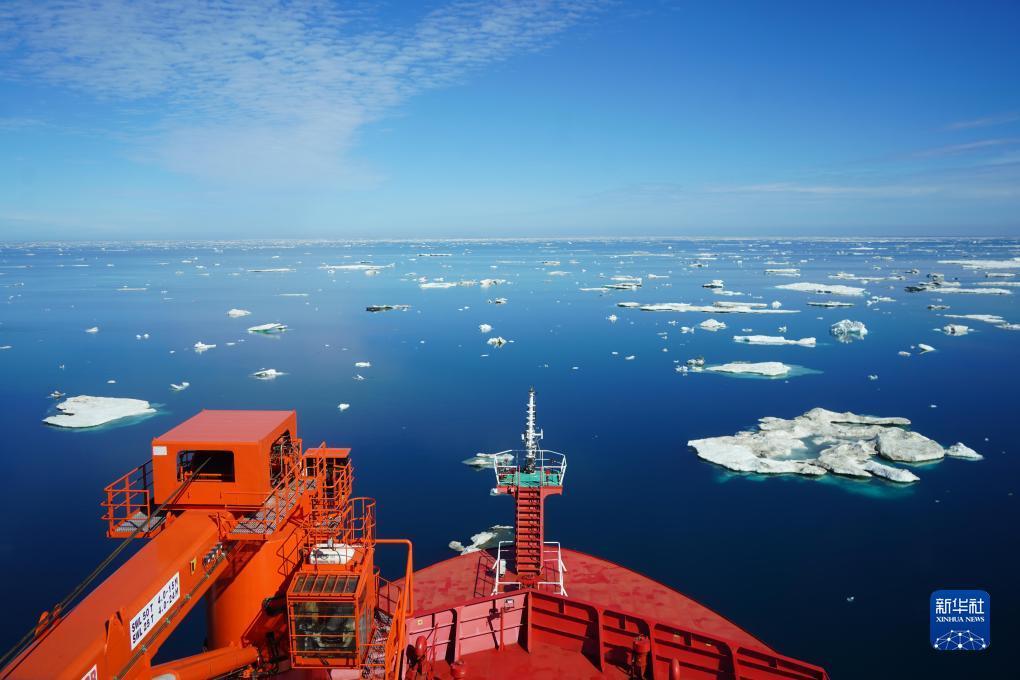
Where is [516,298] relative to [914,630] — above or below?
above

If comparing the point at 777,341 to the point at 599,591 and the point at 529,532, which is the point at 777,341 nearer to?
the point at 599,591

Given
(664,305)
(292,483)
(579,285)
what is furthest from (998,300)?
(292,483)

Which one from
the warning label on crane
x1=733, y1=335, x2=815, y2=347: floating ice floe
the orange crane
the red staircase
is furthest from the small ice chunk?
the warning label on crane

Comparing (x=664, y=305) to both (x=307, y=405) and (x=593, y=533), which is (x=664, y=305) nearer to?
(x=307, y=405)

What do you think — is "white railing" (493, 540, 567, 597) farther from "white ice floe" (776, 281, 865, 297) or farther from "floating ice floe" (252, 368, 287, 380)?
"white ice floe" (776, 281, 865, 297)

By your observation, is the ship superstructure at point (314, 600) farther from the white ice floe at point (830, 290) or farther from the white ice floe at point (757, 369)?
the white ice floe at point (830, 290)

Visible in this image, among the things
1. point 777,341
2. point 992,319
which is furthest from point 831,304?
point 777,341
